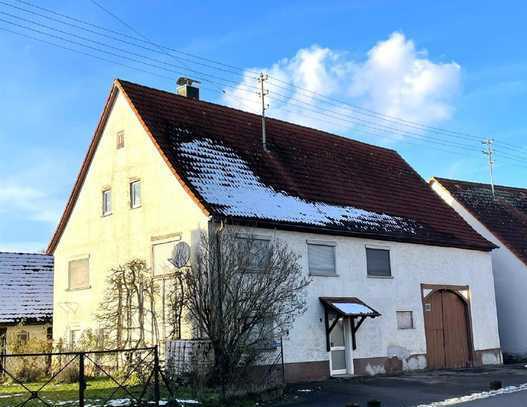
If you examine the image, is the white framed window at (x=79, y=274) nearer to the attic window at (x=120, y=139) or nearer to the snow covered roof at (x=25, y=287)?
the attic window at (x=120, y=139)

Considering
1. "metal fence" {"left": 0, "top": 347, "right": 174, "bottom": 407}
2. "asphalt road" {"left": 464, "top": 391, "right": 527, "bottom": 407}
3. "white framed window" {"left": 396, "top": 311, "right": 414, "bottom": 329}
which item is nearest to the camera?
"metal fence" {"left": 0, "top": 347, "right": 174, "bottom": 407}

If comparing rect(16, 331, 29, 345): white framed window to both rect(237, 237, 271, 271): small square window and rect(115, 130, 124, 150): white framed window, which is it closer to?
rect(115, 130, 124, 150): white framed window

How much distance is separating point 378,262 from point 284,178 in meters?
4.57

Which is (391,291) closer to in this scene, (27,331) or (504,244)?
(504,244)

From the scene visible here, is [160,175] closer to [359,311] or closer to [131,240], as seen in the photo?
[131,240]

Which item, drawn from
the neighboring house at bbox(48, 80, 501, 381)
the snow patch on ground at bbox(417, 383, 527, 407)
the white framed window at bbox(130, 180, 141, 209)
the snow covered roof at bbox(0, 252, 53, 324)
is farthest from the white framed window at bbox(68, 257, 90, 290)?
the snow patch on ground at bbox(417, 383, 527, 407)

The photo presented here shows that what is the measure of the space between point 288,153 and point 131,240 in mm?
6985

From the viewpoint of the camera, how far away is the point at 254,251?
19109mm

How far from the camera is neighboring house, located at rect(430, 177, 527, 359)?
30.2m

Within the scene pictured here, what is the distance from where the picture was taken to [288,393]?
58.6ft

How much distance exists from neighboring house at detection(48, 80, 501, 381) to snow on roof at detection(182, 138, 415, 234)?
0.06 metres

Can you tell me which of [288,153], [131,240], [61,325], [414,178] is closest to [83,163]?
[131,240]

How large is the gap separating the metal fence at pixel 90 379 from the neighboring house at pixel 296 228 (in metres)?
1.78

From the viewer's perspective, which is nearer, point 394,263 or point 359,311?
point 359,311
